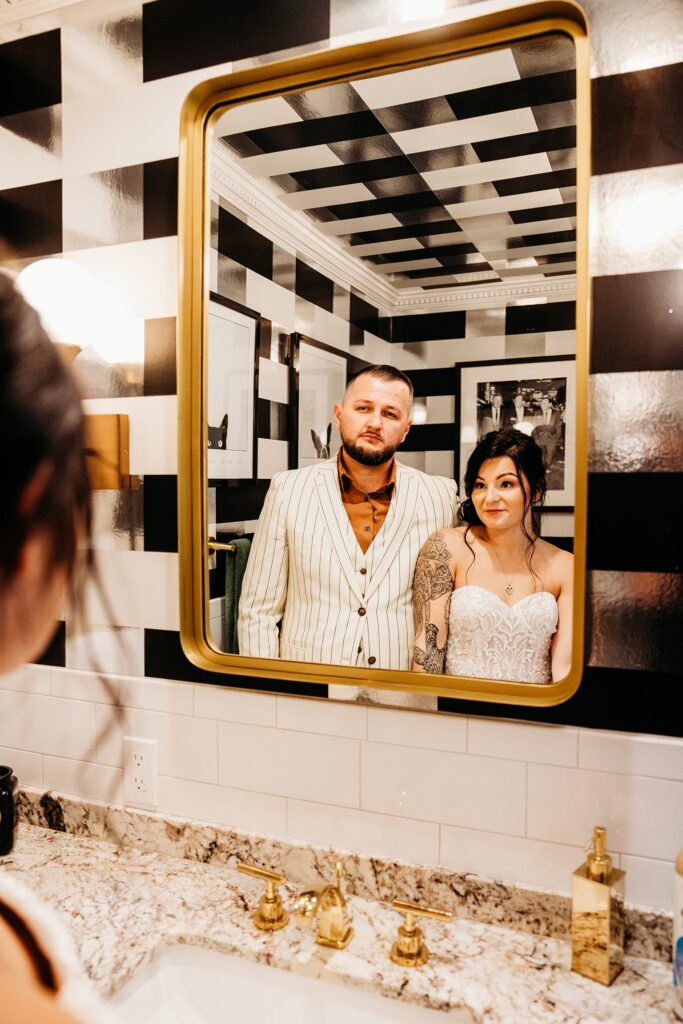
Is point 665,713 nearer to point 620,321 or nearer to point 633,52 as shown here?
point 620,321

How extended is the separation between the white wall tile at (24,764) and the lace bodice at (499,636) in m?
0.86

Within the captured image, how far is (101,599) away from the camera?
1.30 metres

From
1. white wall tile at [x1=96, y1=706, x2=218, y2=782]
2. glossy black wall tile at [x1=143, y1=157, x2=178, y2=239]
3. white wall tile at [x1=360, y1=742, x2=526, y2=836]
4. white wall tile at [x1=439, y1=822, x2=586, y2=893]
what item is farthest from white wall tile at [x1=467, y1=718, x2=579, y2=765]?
glossy black wall tile at [x1=143, y1=157, x2=178, y2=239]

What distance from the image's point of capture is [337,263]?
1079 millimetres

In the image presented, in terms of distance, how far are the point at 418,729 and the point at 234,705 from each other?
0.32 meters

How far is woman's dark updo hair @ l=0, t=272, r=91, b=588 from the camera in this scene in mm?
325

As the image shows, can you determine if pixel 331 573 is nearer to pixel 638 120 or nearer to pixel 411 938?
pixel 411 938

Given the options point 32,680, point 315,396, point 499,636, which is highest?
point 315,396

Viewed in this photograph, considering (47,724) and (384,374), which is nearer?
Answer: (384,374)

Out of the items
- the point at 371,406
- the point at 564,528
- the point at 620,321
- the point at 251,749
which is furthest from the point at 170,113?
the point at 251,749

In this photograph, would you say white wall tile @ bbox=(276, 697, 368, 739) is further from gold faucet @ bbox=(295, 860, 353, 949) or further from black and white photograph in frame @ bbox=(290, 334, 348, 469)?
black and white photograph in frame @ bbox=(290, 334, 348, 469)

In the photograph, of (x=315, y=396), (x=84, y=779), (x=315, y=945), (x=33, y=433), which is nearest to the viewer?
(x=33, y=433)

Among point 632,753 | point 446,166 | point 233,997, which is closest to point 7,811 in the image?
point 233,997

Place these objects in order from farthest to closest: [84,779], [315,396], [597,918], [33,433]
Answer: [84,779] < [315,396] < [597,918] < [33,433]
